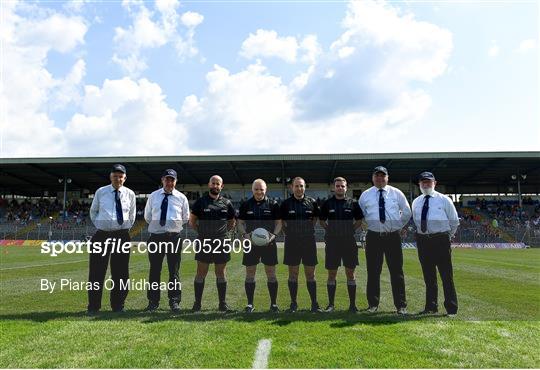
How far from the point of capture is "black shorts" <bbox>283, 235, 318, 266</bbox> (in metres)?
6.97

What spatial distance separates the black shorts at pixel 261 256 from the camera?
699 centimetres

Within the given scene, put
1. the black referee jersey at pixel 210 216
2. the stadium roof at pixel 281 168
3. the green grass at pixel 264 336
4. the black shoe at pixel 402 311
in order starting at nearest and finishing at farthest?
the green grass at pixel 264 336 → the black shoe at pixel 402 311 → the black referee jersey at pixel 210 216 → the stadium roof at pixel 281 168

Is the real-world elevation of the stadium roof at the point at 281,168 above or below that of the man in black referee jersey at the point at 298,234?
above

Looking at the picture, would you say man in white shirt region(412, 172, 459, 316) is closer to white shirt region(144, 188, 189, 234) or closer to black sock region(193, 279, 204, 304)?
black sock region(193, 279, 204, 304)

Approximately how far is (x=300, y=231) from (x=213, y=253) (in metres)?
1.52

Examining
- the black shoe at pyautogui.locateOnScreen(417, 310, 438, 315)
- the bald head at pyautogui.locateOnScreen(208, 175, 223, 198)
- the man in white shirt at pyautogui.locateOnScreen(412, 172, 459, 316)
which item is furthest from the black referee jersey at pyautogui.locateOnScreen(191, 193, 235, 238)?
the black shoe at pyautogui.locateOnScreen(417, 310, 438, 315)

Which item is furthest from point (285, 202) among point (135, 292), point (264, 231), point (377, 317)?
point (135, 292)

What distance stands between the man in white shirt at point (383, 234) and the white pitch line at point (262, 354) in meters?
2.62

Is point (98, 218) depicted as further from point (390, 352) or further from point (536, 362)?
point (536, 362)

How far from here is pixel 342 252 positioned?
697cm

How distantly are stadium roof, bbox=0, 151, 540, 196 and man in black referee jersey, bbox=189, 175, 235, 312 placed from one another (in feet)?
84.5

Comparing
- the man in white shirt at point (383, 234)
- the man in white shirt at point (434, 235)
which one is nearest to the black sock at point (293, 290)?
the man in white shirt at point (383, 234)

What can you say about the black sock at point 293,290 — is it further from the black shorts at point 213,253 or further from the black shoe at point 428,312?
the black shoe at point 428,312

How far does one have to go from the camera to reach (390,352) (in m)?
4.68
